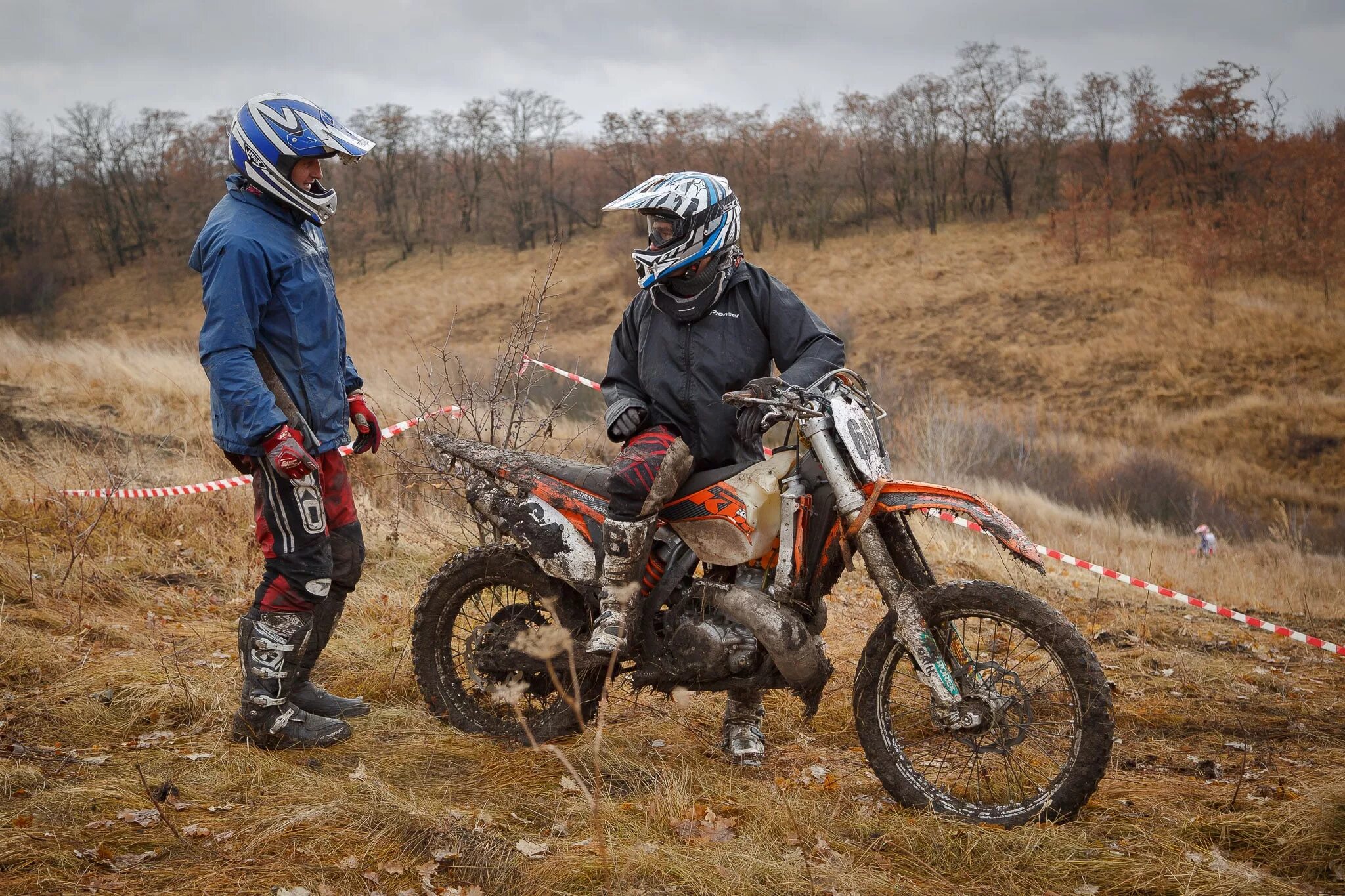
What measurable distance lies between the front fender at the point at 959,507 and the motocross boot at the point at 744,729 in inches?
42.1

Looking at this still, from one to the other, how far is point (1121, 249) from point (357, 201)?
1477 inches

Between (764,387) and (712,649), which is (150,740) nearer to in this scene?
(712,649)

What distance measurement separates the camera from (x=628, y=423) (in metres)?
3.91

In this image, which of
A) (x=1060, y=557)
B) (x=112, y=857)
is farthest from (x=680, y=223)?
(x=1060, y=557)

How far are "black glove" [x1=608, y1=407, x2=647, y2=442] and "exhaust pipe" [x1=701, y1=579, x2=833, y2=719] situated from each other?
0.69 metres

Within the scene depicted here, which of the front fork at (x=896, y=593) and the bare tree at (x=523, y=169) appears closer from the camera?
the front fork at (x=896, y=593)

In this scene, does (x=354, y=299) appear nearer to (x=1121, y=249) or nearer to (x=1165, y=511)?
(x=1121, y=249)

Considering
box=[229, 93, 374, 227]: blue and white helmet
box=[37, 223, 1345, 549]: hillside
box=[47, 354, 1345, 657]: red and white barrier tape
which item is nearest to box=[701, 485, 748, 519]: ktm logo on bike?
box=[229, 93, 374, 227]: blue and white helmet

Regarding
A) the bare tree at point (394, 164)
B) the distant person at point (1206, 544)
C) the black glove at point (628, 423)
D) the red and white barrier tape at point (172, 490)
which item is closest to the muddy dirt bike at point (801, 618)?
the black glove at point (628, 423)

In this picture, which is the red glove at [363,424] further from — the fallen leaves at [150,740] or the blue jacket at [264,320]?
the fallen leaves at [150,740]

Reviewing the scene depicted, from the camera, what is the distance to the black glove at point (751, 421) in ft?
11.8

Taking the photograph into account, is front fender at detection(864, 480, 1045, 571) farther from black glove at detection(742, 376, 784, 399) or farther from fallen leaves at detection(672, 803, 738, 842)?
fallen leaves at detection(672, 803, 738, 842)

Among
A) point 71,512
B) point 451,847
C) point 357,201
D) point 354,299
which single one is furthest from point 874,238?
point 451,847

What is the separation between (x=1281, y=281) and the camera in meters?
35.5
